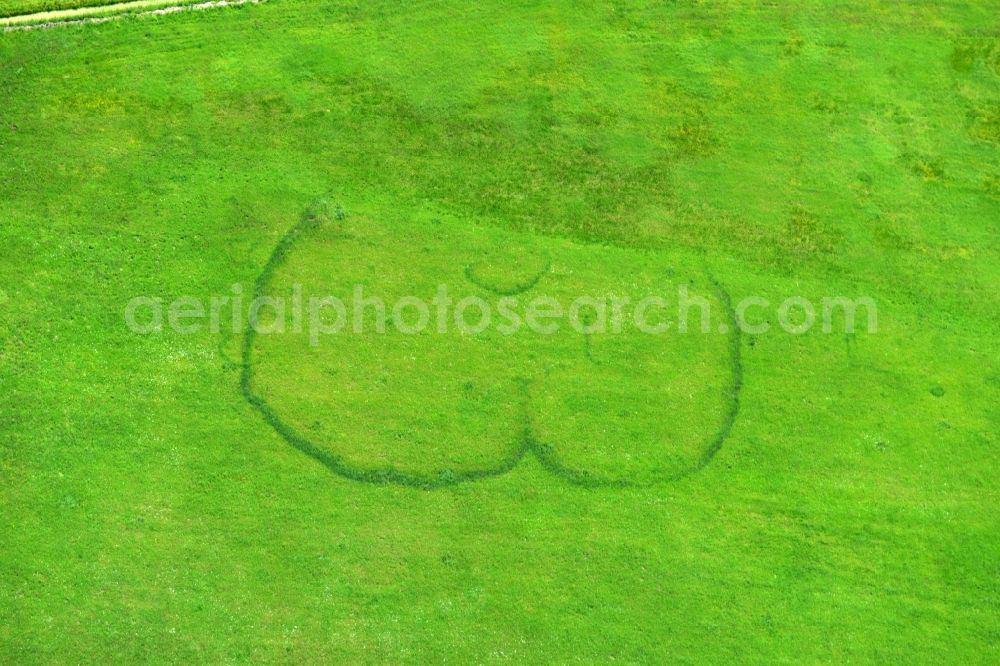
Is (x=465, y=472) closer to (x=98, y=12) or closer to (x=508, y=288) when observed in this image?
(x=508, y=288)

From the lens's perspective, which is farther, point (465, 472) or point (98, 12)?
point (98, 12)

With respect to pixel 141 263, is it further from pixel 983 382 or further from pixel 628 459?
pixel 983 382

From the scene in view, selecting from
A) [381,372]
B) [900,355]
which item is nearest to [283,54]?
[381,372]

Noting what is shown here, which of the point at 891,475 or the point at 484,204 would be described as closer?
the point at 891,475

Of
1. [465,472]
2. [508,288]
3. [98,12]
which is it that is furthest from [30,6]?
[465,472]

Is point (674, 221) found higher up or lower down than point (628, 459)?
higher up

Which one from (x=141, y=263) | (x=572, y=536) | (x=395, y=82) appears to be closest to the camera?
(x=572, y=536)

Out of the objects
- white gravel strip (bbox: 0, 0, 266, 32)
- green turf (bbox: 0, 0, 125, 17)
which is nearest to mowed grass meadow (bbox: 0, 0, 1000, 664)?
white gravel strip (bbox: 0, 0, 266, 32)

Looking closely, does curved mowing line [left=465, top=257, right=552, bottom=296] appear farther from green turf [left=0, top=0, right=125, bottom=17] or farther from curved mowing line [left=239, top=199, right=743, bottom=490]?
green turf [left=0, top=0, right=125, bottom=17]

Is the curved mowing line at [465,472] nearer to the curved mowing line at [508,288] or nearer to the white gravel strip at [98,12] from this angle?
the curved mowing line at [508,288]
